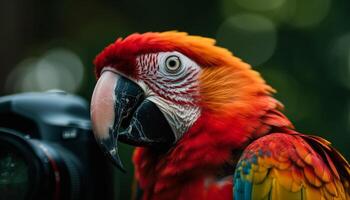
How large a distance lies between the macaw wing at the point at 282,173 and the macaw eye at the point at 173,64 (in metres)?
0.25

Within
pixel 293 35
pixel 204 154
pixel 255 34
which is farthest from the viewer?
pixel 255 34

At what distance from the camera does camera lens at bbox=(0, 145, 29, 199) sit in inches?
46.4

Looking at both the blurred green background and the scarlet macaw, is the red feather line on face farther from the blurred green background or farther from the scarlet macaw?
the blurred green background

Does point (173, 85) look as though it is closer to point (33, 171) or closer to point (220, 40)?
point (33, 171)

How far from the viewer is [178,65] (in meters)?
1.31

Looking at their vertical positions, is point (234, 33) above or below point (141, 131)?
below

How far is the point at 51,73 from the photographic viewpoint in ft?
12.6

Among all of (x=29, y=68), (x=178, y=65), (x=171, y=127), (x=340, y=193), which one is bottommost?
(x=29, y=68)

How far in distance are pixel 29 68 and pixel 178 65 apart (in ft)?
9.05

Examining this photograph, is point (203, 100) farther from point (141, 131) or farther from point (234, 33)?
point (234, 33)

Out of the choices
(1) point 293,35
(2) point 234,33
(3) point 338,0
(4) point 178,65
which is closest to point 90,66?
(2) point 234,33

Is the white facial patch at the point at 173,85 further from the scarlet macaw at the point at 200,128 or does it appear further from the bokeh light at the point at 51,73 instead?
the bokeh light at the point at 51,73

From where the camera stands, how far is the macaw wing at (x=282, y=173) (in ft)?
3.85

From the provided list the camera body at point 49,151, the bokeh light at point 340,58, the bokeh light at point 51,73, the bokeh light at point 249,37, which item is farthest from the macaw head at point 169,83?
the bokeh light at point 51,73
